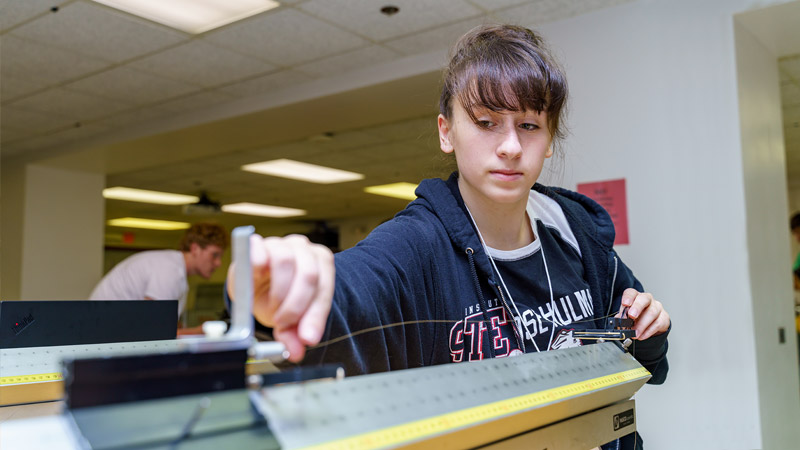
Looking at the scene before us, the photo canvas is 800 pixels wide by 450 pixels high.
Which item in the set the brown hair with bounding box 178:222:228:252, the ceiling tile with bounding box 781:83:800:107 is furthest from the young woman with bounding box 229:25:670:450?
the ceiling tile with bounding box 781:83:800:107

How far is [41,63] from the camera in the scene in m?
4.05

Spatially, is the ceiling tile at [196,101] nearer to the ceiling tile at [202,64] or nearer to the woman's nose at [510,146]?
the ceiling tile at [202,64]

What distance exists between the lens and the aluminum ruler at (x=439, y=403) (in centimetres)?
62

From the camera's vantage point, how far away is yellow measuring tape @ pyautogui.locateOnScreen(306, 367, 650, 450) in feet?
2.03

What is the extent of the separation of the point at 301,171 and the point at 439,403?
6.85m

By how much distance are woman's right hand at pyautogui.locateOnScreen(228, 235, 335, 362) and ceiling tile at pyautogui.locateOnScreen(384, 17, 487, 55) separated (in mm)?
2928

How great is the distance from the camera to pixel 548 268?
1.28 meters

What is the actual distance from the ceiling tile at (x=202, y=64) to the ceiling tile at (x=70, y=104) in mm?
910

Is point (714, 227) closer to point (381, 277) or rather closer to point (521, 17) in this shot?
point (521, 17)

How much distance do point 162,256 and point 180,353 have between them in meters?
3.32

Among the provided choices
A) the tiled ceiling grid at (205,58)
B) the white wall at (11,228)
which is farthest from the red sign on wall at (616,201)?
the white wall at (11,228)

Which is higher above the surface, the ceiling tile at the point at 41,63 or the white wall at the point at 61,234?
the ceiling tile at the point at 41,63

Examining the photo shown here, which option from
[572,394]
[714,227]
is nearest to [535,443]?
[572,394]

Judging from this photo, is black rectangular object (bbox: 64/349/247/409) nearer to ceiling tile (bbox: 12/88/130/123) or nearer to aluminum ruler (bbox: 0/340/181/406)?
aluminum ruler (bbox: 0/340/181/406)
